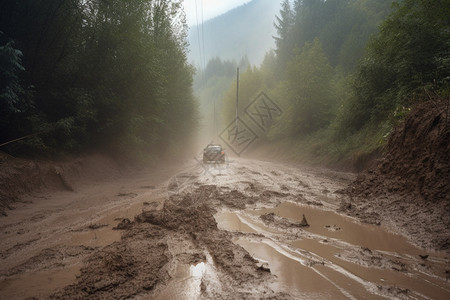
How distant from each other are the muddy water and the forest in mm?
4560

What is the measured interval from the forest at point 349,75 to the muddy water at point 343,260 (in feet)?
15.0

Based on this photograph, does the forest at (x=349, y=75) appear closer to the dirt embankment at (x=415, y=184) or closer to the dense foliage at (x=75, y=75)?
the dirt embankment at (x=415, y=184)

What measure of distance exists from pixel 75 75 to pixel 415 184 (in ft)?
38.9

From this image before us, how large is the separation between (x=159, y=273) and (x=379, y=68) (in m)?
14.3

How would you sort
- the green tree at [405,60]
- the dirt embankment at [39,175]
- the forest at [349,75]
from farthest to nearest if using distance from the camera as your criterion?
the forest at [349,75]
the green tree at [405,60]
the dirt embankment at [39,175]

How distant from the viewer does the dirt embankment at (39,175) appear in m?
6.10

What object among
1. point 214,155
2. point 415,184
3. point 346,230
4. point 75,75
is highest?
point 75,75

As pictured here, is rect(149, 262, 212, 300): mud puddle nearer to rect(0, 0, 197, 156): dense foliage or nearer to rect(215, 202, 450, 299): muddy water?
rect(215, 202, 450, 299): muddy water

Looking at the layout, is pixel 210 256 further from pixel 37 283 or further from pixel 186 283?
pixel 37 283

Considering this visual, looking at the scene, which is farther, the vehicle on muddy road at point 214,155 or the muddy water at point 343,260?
the vehicle on muddy road at point 214,155

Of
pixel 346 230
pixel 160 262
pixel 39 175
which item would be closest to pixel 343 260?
pixel 346 230

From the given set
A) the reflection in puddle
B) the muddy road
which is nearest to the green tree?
the reflection in puddle

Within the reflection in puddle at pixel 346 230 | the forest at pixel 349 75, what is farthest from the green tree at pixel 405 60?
the reflection in puddle at pixel 346 230

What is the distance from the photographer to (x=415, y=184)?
5078 mm
